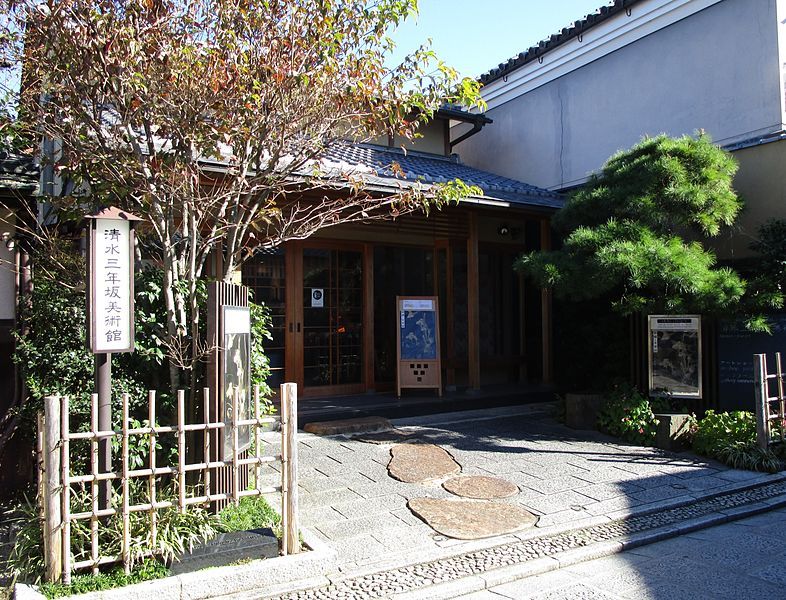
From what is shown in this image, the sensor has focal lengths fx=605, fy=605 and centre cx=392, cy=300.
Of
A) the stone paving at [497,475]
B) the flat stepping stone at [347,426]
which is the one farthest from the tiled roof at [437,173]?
the stone paving at [497,475]

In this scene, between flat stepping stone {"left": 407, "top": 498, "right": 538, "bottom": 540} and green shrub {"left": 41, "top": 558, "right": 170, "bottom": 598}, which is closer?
green shrub {"left": 41, "top": 558, "right": 170, "bottom": 598}

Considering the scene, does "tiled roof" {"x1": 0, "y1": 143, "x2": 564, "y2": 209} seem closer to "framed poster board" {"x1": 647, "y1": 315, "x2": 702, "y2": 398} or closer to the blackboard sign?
"framed poster board" {"x1": 647, "y1": 315, "x2": 702, "y2": 398}

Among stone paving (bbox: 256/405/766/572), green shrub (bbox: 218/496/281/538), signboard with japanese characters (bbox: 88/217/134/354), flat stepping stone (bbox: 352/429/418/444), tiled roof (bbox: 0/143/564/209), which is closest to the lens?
signboard with japanese characters (bbox: 88/217/134/354)

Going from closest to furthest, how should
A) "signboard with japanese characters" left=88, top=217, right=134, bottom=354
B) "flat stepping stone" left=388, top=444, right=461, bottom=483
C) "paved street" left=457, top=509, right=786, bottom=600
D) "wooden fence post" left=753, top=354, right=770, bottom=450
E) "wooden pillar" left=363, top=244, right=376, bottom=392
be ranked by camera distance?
"paved street" left=457, top=509, right=786, bottom=600 < "signboard with japanese characters" left=88, top=217, right=134, bottom=354 < "flat stepping stone" left=388, top=444, right=461, bottom=483 < "wooden fence post" left=753, top=354, right=770, bottom=450 < "wooden pillar" left=363, top=244, right=376, bottom=392

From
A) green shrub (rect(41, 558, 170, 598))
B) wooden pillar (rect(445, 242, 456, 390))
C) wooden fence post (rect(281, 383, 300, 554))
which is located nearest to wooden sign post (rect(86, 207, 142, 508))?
green shrub (rect(41, 558, 170, 598))

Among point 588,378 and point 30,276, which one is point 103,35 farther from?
point 588,378

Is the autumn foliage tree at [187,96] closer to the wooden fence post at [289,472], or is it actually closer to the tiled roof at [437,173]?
the wooden fence post at [289,472]

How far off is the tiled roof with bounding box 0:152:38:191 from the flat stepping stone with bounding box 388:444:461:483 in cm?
456

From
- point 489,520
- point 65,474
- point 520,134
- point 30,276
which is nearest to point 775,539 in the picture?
point 489,520

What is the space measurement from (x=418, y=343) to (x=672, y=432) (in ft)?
14.2

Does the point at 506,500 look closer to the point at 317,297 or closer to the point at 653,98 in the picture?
the point at 317,297

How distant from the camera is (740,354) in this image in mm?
7887

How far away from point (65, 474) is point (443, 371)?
314 inches

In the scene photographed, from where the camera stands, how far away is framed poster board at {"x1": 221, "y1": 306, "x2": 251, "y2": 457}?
14.8 ft
